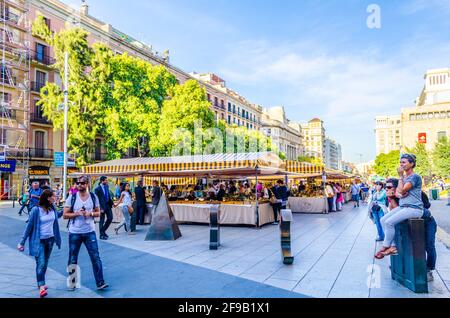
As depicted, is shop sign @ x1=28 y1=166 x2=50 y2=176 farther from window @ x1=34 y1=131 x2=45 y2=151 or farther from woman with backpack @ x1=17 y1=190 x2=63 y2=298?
woman with backpack @ x1=17 y1=190 x2=63 y2=298

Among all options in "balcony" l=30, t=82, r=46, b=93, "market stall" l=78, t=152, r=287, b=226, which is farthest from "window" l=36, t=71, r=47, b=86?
"market stall" l=78, t=152, r=287, b=226

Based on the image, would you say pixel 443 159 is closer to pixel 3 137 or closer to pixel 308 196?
pixel 308 196

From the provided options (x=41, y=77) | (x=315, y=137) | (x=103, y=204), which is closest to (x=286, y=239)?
(x=103, y=204)

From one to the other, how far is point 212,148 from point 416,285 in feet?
93.6

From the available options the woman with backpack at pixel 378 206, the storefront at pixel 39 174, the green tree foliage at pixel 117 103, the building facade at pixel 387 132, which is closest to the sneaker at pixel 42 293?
the woman with backpack at pixel 378 206

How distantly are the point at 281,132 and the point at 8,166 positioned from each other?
7681 cm

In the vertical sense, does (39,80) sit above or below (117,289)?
above

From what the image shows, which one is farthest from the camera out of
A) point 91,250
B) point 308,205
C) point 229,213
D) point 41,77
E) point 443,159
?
point 443,159

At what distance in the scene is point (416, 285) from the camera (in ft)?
16.4

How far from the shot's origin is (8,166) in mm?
28625

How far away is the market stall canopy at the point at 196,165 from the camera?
13086 mm
